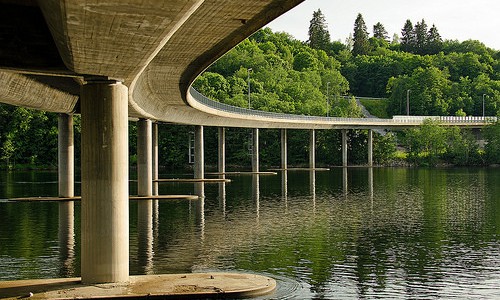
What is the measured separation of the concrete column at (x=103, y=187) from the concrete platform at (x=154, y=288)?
2.48 feet

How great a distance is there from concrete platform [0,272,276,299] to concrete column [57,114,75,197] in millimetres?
36669

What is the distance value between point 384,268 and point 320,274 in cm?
299

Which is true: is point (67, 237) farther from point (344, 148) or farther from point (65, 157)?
point (344, 148)

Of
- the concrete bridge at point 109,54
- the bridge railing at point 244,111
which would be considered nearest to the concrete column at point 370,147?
the bridge railing at point 244,111

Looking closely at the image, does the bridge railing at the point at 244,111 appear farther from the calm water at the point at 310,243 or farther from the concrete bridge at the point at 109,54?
the concrete bridge at the point at 109,54

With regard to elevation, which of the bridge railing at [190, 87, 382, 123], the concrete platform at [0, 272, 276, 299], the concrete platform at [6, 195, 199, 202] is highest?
the bridge railing at [190, 87, 382, 123]

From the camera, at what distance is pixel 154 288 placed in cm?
2423

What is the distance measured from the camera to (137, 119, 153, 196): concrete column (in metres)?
66.9

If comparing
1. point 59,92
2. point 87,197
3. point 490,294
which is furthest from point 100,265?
point 59,92

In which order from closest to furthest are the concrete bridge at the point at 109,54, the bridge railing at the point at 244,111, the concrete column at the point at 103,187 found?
the concrete bridge at the point at 109,54 < the concrete column at the point at 103,187 < the bridge railing at the point at 244,111

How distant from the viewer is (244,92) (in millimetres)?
164500

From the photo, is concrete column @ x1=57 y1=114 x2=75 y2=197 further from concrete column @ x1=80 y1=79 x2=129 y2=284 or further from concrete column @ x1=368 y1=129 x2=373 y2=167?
concrete column @ x1=368 y1=129 x2=373 y2=167

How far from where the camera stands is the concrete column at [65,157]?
6181 cm

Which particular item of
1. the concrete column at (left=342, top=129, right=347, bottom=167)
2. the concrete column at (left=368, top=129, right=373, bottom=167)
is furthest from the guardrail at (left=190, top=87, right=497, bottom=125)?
the concrete column at (left=342, top=129, right=347, bottom=167)
